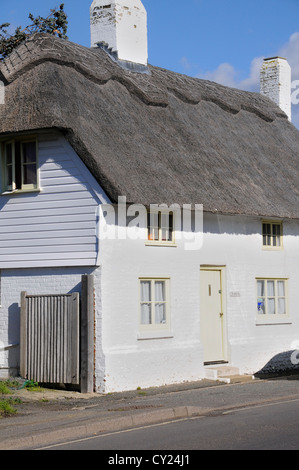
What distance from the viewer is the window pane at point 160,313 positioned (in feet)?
56.3

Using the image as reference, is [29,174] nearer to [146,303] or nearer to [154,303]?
[146,303]

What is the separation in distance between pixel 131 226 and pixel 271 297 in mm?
5292

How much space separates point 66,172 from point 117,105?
2.72 meters

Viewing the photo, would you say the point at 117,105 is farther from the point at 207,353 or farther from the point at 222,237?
the point at 207,353

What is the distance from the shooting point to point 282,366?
789 inches

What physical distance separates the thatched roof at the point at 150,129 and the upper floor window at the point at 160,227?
66cm

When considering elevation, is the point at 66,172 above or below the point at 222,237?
above

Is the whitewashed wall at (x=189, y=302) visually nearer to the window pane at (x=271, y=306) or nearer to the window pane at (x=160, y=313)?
the window pane at (x=160, y=313)

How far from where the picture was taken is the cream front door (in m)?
18.3

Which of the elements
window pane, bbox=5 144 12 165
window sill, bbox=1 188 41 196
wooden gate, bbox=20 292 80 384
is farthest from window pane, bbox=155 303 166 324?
window pane, bbox=5 144 12 165

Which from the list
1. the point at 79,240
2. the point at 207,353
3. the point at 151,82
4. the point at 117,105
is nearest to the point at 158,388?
the point at 207,353

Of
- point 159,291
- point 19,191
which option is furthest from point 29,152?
point 159,291
